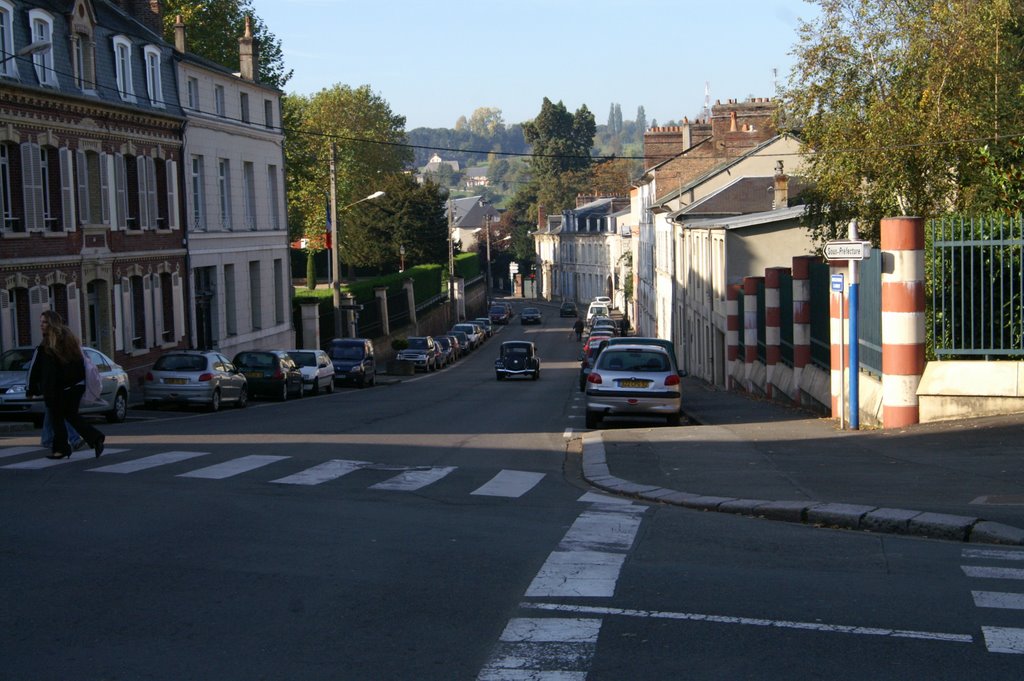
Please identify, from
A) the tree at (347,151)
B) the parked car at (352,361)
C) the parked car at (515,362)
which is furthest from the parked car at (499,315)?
the parked car at (352,361)

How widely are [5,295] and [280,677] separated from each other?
85.9ft

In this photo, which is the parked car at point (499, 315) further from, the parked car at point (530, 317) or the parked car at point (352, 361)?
the parked car at point (352, 361)

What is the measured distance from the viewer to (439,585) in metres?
7.88

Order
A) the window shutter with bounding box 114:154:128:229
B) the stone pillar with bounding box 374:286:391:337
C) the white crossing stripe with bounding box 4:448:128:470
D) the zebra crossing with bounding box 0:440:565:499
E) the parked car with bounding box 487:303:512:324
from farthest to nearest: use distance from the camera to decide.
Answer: the parked car with bounding box 487:303:512:324 < the stone pillar with bounding box 374:286:391:337 < the window shutter with bounding box 114:154:128:229 < the white crossing stripe with bounding box 4:448:128:470 < the zebra crossing with bounding box 0:440:565:499

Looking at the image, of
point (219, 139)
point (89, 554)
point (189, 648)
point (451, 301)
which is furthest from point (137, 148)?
point (451, 301)

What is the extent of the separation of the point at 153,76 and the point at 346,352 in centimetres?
1220

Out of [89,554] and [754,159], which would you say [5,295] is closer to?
[89,554]

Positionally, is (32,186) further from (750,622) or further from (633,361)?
(750,622)

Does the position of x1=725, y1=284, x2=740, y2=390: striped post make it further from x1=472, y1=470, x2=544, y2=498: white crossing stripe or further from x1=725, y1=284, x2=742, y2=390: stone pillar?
x1=472, y1=470, x2=544, y2=498: white crossing stripe

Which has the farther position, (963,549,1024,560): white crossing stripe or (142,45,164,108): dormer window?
(142,45,164,108): dormer window

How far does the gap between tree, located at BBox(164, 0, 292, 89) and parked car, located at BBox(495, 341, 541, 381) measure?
18234 millimetres

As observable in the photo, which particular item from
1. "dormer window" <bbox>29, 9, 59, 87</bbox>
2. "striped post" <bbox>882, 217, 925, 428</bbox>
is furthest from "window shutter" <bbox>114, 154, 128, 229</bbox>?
"striped post" <bbox>882, 217, 925, 428</bbox>

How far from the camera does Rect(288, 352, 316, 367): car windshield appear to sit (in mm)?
38781

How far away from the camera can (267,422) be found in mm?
23344
